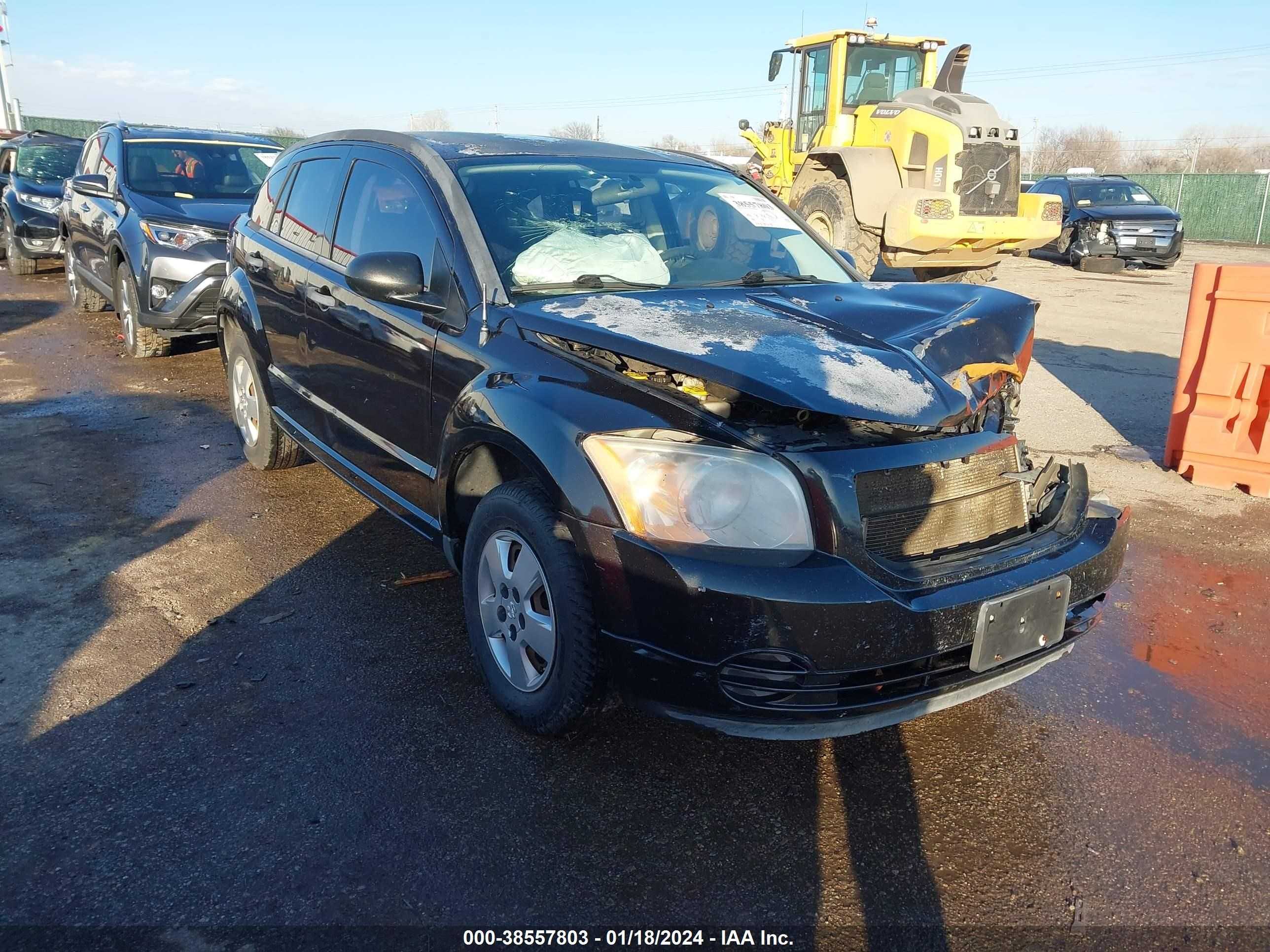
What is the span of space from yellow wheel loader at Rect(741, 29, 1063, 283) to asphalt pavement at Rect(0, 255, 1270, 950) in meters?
7.84

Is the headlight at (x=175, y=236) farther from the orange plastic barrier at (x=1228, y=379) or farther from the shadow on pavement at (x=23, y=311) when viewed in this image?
the orange plastic barrier at (x=1228, y=379)

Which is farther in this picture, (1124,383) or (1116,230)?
(1116,230)

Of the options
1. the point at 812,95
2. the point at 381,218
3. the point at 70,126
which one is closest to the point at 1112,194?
the point at 812,95

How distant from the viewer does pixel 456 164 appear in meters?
3.59

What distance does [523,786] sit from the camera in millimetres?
2777

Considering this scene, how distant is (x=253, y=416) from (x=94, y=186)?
14.0ft

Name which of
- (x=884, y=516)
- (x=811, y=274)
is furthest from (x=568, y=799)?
(x=811, y=274)

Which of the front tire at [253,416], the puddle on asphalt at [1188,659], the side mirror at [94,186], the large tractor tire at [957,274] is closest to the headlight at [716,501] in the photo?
the puddle on asphalt at [1188,659]

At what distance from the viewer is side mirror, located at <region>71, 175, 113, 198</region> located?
8125 millimetres

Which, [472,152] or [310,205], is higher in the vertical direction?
[472,152]

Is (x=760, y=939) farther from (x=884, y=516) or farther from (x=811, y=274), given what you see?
(x=811, y=274)

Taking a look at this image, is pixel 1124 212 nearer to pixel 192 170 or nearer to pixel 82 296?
pixel 192 170

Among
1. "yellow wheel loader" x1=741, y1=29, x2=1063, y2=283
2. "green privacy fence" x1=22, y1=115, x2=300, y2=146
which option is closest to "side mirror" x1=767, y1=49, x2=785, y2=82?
"yellow wheel loader" x1=741, y1=29, x2=1063, y2=283

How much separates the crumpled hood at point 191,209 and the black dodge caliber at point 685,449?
168 inches
